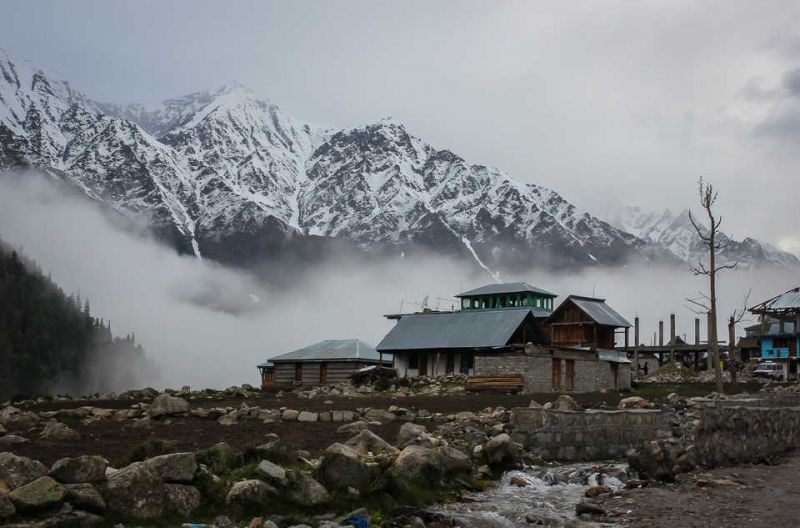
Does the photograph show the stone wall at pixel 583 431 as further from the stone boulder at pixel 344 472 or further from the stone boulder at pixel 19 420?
the stone boulder at pixel 19 420

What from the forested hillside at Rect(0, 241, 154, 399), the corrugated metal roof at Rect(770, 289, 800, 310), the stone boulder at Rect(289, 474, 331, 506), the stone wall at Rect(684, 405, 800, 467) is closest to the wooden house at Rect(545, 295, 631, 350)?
the corrugated metal roof at Rect(770, 289, 800, 310)

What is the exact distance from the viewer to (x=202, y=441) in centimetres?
2136

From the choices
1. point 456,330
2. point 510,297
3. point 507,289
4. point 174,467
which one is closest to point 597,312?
point 510,297

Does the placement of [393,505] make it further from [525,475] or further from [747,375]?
[747,375]

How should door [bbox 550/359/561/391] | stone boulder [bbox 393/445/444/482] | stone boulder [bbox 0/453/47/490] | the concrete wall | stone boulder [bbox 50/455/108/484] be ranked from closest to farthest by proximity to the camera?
stone boulder [bbox 0/453/47/490]
stone boulder [bbox 50/455/108/484]
stone boulder [bbox 393/445/444/482]
the concrete wall
door [bbox 550/359/561/391]

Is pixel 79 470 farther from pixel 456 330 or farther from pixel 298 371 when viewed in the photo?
pixel 298 371

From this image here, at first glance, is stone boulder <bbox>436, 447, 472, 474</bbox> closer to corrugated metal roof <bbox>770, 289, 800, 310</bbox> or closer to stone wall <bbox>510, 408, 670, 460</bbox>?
stone wall <bbox>510, 408, 670, 460</bbox>

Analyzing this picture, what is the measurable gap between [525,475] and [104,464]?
10.6 metres

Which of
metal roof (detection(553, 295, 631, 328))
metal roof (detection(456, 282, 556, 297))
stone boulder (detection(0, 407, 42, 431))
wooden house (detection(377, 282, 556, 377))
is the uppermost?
metal roof (detection(456, 282, 556, 297))

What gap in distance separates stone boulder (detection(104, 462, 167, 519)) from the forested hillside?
366 ft

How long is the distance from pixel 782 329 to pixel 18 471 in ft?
235

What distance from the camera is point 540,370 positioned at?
48.9m

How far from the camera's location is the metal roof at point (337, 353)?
7269cm

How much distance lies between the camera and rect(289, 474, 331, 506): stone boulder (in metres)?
14.7
